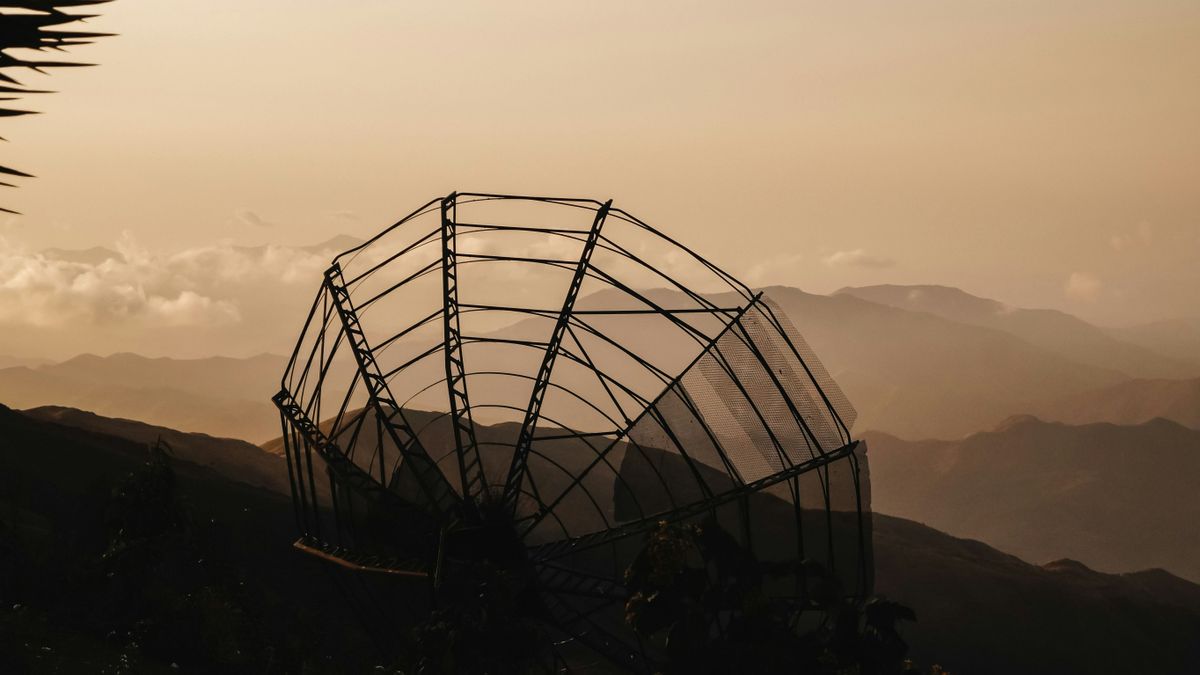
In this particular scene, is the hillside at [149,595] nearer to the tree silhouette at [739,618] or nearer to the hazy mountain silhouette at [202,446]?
the tree silhouette at [739,618]

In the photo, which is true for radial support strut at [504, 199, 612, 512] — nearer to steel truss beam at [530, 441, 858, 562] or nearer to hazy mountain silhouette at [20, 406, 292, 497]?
steel truss beam at [530, 441, 858, 562]

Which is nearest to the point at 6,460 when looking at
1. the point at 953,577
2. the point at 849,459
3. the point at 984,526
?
the point at 849,459

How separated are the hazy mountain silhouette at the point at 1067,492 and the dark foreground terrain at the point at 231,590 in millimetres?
72694

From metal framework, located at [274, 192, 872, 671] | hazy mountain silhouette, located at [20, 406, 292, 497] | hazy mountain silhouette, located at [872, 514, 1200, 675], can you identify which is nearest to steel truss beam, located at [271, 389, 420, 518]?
metal framework, located at [274, 192, 872, 671]

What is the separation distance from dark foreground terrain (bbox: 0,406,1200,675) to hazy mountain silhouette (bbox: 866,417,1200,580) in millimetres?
72694

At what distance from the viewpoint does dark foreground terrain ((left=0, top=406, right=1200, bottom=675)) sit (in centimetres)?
1770

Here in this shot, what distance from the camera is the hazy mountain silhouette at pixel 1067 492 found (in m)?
132

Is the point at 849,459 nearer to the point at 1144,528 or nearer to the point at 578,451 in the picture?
the point at 578,451

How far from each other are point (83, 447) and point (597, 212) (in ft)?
88.5

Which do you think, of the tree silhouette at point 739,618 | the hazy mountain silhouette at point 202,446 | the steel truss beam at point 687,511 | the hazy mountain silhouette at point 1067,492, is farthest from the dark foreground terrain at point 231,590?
the hazy mountain silhouette at point 1067,492

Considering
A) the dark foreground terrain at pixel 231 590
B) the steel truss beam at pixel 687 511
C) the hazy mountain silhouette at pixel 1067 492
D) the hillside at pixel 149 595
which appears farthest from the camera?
the hazy mountain silhouette at pixel 1067 492

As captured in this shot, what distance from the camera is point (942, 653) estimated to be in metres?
45.2

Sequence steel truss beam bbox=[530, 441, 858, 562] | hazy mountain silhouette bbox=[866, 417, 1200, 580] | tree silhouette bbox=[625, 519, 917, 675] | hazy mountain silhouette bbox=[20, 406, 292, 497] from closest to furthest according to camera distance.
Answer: tree silhouette bbox=[625, 519, 917, 675] → steel truss beam bbox=[530, 441, 858, 562] → hazy mountain silhouette bbox=[20, 406, 292, 497] → hazy mountain silhouette bbox=[866, 417, 1200, 580]

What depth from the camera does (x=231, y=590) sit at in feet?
69.1
